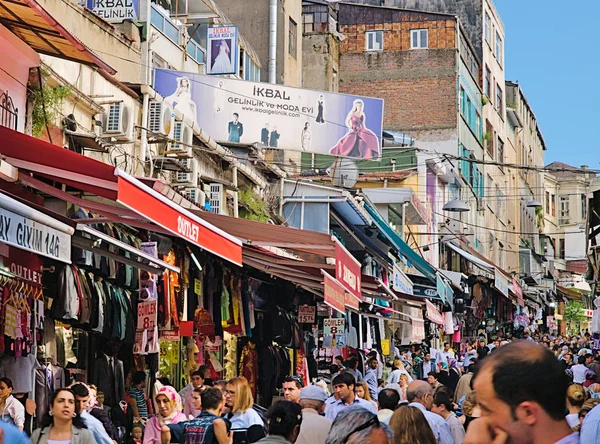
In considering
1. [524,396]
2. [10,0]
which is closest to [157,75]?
[10,0]

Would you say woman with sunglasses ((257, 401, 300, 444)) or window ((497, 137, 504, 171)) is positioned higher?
window ((497, 137, 504, 171))

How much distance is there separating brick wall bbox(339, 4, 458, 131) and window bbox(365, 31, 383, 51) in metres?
0.18

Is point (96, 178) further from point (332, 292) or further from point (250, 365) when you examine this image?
point (250, 365)

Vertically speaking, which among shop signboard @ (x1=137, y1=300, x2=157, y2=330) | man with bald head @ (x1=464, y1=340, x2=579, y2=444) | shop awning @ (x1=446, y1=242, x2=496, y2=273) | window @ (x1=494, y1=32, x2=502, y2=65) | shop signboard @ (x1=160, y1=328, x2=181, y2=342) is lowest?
man with bald head @ (x1=464, y1=340, x2=579, y2=444)

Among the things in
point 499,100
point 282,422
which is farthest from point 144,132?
point 499,100

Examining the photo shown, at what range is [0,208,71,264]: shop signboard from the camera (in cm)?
811

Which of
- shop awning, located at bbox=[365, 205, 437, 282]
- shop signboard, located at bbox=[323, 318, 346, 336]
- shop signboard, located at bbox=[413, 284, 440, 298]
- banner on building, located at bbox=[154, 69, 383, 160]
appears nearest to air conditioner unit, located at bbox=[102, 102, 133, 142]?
shop signboard, located at bbox=[323, 318, 346, 336]

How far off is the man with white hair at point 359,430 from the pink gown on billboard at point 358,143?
20101 millimetres

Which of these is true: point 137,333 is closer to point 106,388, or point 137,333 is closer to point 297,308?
point 106,388

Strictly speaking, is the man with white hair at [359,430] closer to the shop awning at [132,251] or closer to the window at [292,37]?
the shop awning at [132,251]

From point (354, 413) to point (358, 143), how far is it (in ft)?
67.6

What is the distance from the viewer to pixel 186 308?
16.8 m

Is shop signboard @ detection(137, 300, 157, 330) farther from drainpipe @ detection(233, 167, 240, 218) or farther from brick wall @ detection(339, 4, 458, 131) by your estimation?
brick wall @ detection(339, 4, 458, 131)

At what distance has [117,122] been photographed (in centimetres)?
1480
